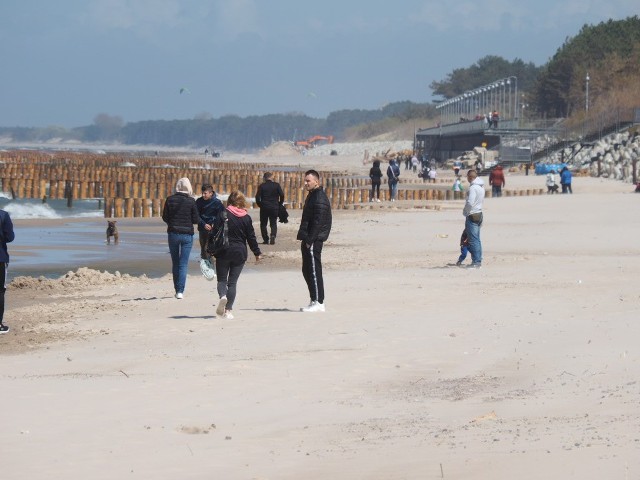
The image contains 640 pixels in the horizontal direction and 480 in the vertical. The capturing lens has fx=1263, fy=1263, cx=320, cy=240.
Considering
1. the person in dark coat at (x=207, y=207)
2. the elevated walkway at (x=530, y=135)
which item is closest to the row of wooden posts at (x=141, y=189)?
the person in dark coat at (x=207, y=207)

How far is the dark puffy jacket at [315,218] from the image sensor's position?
14133mm

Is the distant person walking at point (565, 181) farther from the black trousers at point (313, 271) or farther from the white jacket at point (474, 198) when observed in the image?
the black trousers at point (313, 271)

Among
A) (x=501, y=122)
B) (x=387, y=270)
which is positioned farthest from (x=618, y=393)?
Result: (x=501, y=122)

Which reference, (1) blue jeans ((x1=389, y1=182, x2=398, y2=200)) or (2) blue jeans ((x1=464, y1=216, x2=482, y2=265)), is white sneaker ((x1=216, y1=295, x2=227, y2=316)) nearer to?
(2) blue jeans ((x1=464, y1=216, x2=482, y2=265))

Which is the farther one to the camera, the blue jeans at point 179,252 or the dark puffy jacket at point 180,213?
the blue jeans at point 179,252

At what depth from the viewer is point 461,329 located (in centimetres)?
1268

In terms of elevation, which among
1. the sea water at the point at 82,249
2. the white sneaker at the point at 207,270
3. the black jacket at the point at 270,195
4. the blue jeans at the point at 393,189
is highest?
the black jacket at the point at 270,195

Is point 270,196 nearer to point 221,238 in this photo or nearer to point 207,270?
point 207,270

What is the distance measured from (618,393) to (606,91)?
98628mm

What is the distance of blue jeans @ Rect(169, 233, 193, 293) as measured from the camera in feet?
→ 52.3

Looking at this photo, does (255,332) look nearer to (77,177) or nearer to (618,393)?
(618,393)

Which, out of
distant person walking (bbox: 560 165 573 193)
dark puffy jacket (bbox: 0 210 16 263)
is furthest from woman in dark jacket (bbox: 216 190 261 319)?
distant person walking (bbox: 560 165 573 193)

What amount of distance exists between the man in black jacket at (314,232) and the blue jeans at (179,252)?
2.23 metres

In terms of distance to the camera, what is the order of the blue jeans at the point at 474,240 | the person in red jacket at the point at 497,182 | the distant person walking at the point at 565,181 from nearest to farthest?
the blue jeans at the point at 474,240 → the person in red jacket at the point at 497,182 → the distant person walking at the point at 565,181
